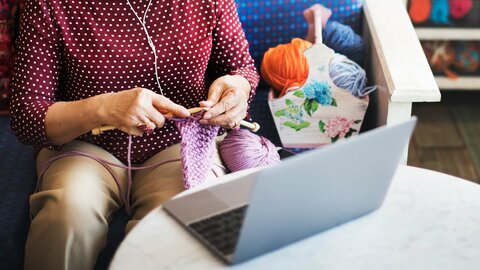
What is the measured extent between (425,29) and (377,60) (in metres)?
1.03

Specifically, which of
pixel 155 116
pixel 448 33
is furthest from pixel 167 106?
pixel 448 33

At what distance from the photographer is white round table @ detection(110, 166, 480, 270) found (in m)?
1.02

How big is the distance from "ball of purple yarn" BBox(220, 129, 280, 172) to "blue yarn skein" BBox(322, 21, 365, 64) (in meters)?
0.38

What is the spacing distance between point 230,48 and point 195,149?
30cm

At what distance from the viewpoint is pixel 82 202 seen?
4.46ft

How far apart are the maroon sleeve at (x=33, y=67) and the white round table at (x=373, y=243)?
43 cm

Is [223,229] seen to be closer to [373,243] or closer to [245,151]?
[373,243]

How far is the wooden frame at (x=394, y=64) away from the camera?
58.2 inches

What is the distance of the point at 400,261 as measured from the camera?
103 cm

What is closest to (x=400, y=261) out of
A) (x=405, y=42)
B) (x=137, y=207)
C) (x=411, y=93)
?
(x=411, y=93)

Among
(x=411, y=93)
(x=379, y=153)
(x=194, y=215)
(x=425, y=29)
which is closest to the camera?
(x=379, y=153)

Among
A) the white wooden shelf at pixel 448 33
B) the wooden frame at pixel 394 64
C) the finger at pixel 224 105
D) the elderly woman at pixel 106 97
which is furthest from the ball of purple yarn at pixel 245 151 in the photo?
the white wooden shelf at pixel 448 33

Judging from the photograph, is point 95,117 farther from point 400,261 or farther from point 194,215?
point 400,261

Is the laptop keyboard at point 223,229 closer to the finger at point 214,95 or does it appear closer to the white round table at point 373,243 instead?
the white round table at point 373,243
